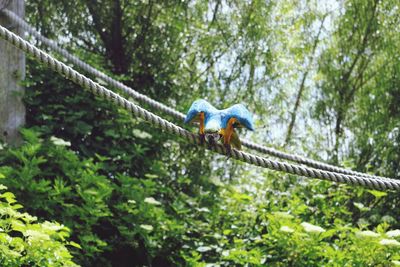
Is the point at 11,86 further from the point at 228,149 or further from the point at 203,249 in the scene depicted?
the point at 228,149

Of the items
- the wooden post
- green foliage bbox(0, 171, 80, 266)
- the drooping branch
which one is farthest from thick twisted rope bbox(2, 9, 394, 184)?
the drooping branch

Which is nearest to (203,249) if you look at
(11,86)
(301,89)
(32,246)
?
(32,246)

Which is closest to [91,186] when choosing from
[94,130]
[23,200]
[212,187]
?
[23,200]

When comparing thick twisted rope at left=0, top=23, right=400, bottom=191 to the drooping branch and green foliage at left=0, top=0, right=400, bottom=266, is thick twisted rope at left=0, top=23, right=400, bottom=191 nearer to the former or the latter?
green foliage at left=0, top=0, right=400, bottom=266

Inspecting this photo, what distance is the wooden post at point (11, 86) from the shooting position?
3396 mm

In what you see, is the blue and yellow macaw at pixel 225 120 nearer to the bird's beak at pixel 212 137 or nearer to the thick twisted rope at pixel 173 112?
the bird's beak at pixel 212 137

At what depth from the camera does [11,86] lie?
351cm

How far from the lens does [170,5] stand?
14.8ft

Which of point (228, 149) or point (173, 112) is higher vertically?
point (228, 149)

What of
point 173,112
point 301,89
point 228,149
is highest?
point 228,149

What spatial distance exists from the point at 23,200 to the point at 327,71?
312 centimetres

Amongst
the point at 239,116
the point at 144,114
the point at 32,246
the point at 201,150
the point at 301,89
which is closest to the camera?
the point at 239,116

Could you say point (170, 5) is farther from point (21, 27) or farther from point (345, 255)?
point (345, 255)

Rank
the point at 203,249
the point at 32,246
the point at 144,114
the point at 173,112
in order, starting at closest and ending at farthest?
1. the point at 144,114
2. the point at 32,246
3. the point at 173,112
4. the point at 203,249
